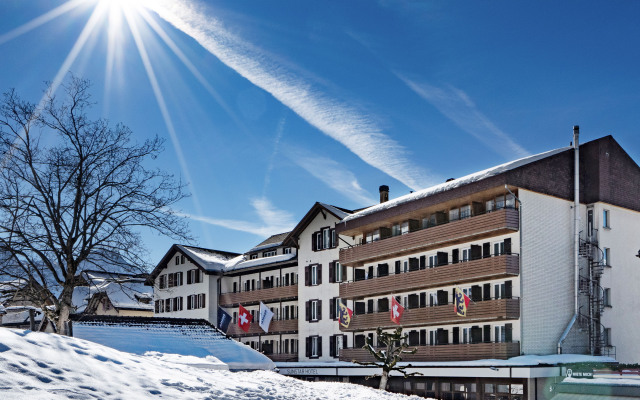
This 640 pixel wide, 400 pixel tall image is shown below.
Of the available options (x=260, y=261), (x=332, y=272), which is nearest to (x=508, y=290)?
(x=332, y=272)

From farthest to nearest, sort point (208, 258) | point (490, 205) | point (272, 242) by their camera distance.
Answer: point (208, 258)
point (272, 242)
point (490, 205)

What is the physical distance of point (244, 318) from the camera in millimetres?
63625

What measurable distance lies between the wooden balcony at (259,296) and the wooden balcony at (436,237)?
8.59m

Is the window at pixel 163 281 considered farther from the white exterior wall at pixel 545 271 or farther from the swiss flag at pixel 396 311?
the white exterior wall at pixel 545 271

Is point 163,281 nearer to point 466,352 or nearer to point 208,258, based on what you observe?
point 208,258

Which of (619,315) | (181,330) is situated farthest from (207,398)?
(619,315)

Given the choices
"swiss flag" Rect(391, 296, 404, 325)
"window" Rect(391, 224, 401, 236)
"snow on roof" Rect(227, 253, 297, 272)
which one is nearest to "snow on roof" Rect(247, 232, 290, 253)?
"snow on roof" Rect(227, 253, 297, 272)

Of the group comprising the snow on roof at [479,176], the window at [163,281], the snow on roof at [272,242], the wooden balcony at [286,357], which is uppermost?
the snow on roof at [479,176]

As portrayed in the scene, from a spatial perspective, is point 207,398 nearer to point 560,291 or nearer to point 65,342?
point 65,342

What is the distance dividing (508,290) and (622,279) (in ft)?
29.7

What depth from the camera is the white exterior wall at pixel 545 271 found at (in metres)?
40.4

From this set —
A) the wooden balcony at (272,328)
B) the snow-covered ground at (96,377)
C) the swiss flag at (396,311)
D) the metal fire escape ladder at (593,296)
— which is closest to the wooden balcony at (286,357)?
the wooden balcony at (272,328)

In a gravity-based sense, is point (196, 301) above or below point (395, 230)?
below

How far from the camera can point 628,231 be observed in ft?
150
